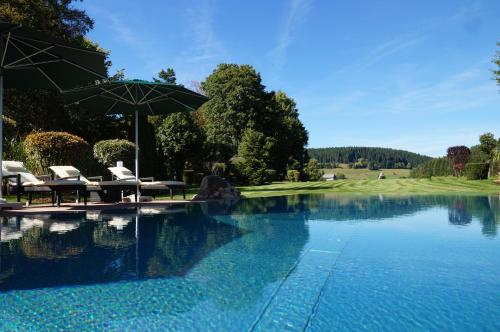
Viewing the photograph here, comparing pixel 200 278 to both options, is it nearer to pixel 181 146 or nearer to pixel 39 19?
pixel 39 19

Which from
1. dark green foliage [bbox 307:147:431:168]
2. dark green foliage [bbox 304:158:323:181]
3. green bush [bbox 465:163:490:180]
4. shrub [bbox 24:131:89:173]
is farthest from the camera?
dark green foliage [bbox 307:147:431:168]

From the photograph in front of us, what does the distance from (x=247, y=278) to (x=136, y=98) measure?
10077mm

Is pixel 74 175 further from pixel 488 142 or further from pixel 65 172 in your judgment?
pixel 488 142

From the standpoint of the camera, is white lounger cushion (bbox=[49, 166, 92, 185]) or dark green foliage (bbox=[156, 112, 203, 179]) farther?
dark green foliage (bbox=[156, 112, 203, 179])

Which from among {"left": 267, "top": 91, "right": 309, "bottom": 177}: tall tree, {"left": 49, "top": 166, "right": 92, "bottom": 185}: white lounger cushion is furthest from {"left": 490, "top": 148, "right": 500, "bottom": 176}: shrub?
{"left": 49, "top": 166, "right": 92, "bottom": 185}: white lounger cushion

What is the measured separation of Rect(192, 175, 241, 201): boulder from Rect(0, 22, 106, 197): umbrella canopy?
638 centimetres

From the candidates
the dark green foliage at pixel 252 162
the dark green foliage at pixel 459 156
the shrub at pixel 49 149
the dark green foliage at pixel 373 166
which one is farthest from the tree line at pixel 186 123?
the dark green foliage at pixel 373 166

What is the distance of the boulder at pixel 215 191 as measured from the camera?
14.4 metres

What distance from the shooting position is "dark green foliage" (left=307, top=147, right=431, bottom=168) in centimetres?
8544

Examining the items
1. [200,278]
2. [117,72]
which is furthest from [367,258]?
[117,72]

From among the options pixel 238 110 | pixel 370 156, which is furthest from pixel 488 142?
pixel 370 156

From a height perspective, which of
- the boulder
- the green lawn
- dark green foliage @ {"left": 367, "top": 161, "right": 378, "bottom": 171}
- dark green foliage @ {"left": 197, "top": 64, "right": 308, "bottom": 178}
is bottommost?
the green lawn

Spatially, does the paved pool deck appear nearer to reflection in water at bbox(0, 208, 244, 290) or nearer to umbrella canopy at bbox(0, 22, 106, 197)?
reflection in water at bbox(0, 208, 244, 290)

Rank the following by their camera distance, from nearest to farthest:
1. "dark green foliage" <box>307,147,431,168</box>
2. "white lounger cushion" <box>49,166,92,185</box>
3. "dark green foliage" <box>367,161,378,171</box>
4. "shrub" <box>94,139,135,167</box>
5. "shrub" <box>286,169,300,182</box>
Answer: "white lounger cushion" <box>49,166,92,185</box>, "shrub" <box>94,139,135,167</box>, "shrub" <box>286,169,300,182</box>, "dark green foliage" <box>367,161,378,171</box>, "dark green foliage" <box>307,147,431,168</box>
